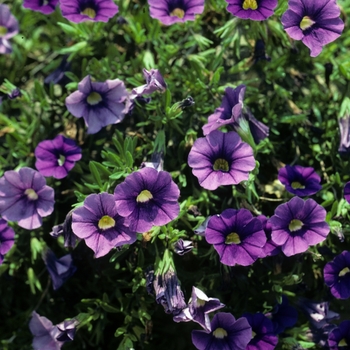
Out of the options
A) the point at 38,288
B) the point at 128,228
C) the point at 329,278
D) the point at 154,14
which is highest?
the point at 154,14

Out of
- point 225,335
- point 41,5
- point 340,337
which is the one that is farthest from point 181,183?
point 41,5

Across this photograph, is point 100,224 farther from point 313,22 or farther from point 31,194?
point 313,22

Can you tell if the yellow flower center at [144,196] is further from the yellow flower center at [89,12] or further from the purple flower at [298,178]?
the yellow flower center at [89,12]

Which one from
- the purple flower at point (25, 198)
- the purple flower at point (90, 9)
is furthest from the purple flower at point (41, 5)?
the purple flower at point (25, 198)

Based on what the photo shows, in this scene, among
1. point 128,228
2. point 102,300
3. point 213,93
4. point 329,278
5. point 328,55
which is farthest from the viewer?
point 328,55

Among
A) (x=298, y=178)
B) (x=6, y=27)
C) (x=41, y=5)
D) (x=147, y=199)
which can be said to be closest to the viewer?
(x=147, y=199)

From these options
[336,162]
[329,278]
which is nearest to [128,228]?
[329,278]

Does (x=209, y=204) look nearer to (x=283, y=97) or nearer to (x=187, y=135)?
(x=187, y=135)
